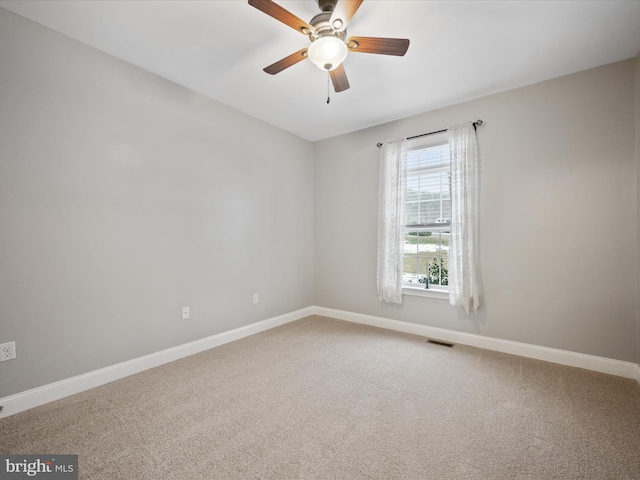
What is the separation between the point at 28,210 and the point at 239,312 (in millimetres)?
2123

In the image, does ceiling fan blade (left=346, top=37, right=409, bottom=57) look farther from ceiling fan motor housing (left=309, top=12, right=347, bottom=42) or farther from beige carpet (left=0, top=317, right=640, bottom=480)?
beige carpet (left=0, top=317, right=640, bottom=480)

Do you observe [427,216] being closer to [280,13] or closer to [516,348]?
[516,348]

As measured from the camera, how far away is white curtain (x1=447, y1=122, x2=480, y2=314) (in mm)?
3158

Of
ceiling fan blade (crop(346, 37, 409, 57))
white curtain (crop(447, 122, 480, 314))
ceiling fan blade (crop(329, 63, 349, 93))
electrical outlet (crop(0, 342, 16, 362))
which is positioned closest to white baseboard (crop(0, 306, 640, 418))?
electrical outlet (crop(0, 342, 16, 362))

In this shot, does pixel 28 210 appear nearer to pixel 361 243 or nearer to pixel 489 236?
pixel 361 243

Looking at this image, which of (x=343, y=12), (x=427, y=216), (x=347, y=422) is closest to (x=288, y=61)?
(x=343, y=12)

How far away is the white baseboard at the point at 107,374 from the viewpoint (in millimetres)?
1982

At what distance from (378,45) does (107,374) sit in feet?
10.7

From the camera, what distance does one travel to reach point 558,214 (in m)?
2.77

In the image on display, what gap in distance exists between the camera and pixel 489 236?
123 inches

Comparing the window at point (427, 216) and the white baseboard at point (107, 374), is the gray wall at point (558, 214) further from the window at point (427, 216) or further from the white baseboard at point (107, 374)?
the white baseboard at point (107, 374)

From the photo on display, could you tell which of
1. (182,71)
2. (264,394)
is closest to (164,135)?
(182,71)

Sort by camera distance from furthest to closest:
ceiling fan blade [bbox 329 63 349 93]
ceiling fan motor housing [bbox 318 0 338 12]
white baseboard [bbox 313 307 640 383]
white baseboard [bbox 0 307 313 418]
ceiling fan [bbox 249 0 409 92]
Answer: white baseboard [bbox 313 307 640 383]
ceiling fan blade [bbox 329 63 349 93]
white baseboard [bbox 0 307 313 418]
ceiling fan motor housing [bbox 318 0 338 12]
ceiling fan [bbox 249 0 409 92]

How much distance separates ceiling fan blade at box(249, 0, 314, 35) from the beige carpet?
248 cm
